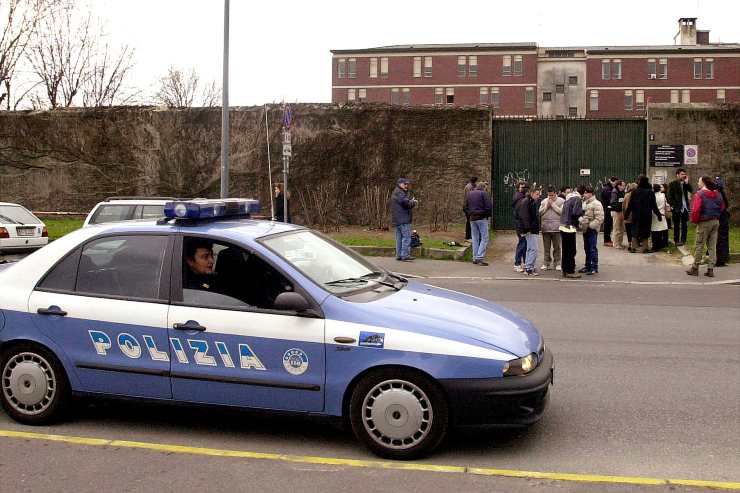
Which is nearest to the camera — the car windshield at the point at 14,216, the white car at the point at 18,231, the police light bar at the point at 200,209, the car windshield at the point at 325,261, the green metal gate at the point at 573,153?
the car windshield at the point at 325,261

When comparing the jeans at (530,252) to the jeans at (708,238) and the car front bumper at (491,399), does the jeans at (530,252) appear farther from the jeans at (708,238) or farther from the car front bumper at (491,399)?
the car front bumper at (491,399)

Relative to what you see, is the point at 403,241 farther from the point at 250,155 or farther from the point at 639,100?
the point at 639,100

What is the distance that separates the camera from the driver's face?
5.49 m

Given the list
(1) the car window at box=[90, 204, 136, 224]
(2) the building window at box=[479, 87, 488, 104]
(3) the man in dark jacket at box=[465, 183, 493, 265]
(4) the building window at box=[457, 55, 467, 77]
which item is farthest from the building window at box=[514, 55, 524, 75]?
(1) the car window at box=[90, 204, 136, 224]

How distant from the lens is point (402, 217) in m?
17.5

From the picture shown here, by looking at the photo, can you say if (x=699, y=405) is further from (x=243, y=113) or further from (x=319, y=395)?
(x=243, y=113)

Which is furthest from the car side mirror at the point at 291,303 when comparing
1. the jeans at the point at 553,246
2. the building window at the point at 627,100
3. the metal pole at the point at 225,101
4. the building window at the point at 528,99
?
the building window at the point at 627,100

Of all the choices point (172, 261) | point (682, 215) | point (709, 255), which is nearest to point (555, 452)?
point (172, 261)

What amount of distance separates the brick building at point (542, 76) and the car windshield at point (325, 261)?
78846 millimetres

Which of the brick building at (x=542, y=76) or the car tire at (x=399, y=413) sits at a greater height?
the brick building at (x=542, y=76)

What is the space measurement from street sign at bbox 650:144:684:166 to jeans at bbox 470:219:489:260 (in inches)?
322

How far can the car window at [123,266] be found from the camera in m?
5.52

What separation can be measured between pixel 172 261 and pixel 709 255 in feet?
42.5

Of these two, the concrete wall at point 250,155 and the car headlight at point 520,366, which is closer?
the car headlight at point 520,366
